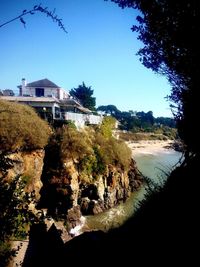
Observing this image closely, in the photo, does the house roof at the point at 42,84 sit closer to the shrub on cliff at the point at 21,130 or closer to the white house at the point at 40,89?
the white house at the point at 40,89

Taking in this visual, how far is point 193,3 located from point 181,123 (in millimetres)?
2432

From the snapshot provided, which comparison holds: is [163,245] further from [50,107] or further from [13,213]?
[50,107]

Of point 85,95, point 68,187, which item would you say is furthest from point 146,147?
point 68,187

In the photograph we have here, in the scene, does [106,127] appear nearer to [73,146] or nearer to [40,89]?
[73,146]

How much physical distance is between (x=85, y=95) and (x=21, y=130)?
174ft

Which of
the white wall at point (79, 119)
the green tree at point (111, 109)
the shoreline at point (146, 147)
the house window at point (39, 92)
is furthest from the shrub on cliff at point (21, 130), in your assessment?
the green tree at point (111, 109)

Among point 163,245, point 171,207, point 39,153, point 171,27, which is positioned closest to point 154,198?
point 171,207

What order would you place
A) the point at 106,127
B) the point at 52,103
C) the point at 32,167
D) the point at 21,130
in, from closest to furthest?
the point at 21,130
the point at 32,167
the point at 106,127
the point at 52,103

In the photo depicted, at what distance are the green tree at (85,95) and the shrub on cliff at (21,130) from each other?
46.1 m

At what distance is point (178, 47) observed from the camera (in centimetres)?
577

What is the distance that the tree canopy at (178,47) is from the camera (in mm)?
5297

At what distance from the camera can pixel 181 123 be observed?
20.4 ft

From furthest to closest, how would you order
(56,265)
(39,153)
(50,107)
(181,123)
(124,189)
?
(50,107)
(124,189)
(39,153)
(56,265)
(181,123)

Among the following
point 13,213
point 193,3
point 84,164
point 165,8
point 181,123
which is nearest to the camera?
point 13,213
